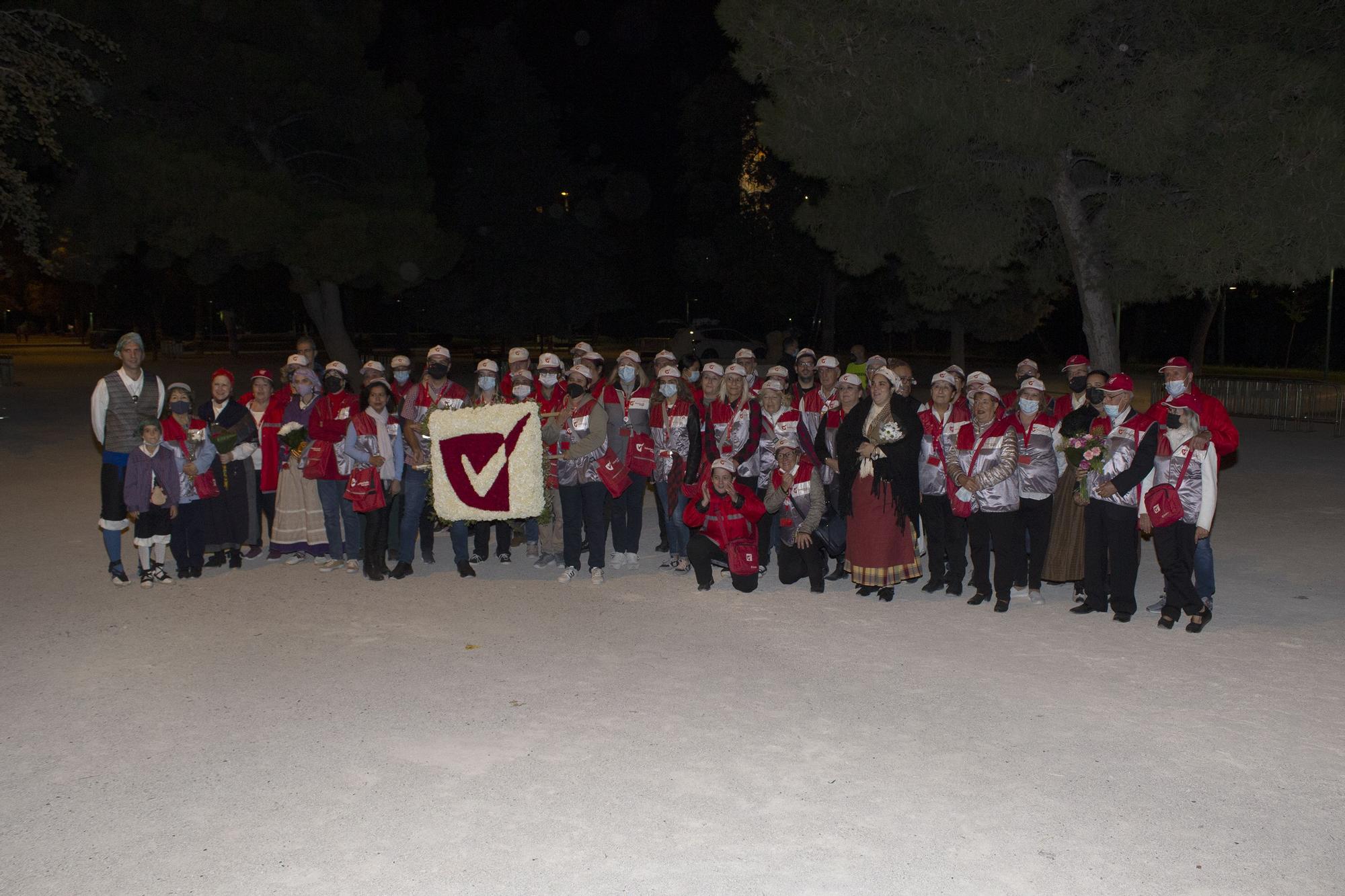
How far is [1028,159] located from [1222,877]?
33.7 ft

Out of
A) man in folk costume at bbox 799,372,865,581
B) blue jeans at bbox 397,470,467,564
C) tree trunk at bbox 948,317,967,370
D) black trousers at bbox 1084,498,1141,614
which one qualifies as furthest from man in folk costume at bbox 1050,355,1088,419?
tree trunk at bbox 948,317,967,370

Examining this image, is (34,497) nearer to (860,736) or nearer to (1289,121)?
(860,736)

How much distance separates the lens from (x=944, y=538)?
28.2 ft

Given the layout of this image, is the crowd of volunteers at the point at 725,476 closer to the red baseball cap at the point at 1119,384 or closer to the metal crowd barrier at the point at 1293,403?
the red baseball cap at the point at 1119,384

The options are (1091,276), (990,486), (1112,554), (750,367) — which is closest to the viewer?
(1112,554)

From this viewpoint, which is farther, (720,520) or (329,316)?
(329,316)

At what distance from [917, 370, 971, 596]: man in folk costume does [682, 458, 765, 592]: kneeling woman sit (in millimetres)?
1311

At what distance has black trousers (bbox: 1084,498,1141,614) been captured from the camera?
756 cm

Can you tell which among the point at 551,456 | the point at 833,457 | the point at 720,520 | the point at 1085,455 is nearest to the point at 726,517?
the point at 720,520

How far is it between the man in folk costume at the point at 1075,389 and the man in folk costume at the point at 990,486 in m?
0.71

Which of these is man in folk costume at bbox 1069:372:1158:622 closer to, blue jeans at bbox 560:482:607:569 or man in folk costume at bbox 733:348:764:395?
man in folk costume at bbox 733:348:764:395

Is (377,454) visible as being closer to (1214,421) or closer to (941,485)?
(941,485)

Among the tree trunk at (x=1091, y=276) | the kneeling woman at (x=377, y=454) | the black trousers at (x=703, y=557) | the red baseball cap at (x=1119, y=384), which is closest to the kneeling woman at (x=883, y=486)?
the black trousers at (x=703, y=557)

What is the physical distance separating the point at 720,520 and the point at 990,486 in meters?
2.07
